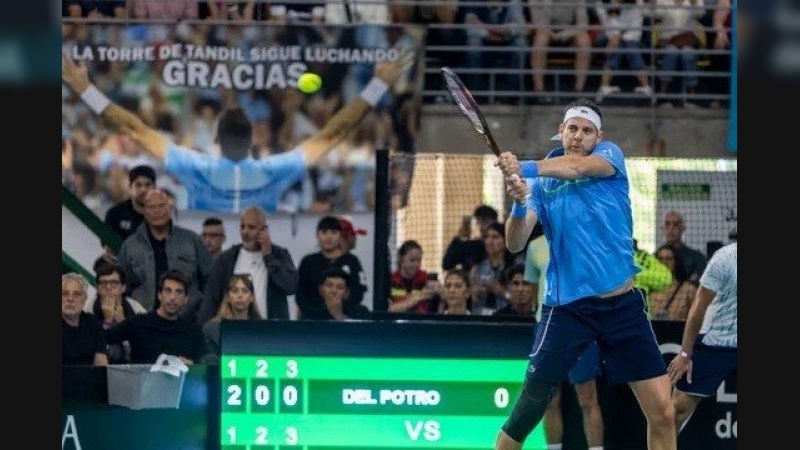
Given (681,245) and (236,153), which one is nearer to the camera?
(681,245)

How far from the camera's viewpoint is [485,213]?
550 inches

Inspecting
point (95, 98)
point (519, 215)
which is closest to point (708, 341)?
point (519, 215)

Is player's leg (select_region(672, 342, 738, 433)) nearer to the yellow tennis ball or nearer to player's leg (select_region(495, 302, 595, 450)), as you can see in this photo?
player's leg (select_region(495, 302, 595, 450))

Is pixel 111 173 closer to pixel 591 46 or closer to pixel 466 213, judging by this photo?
pixel 466 213

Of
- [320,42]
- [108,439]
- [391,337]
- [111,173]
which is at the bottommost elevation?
[108,439]

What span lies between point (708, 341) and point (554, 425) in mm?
1153

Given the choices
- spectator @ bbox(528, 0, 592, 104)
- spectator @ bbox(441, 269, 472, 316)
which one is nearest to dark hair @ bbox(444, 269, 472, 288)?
spectator @ bbox(441, 269, 472, 316)

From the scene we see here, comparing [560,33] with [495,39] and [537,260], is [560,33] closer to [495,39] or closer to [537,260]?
[495,39]

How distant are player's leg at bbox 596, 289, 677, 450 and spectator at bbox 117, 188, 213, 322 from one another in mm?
5923

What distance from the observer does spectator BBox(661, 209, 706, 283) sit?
1381cm

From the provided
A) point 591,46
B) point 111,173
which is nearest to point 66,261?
point 111,173

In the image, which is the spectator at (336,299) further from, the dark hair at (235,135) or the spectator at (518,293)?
the dark hair at (235,135)

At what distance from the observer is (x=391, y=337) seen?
32.8 feet

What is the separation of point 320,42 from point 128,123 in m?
1.91
